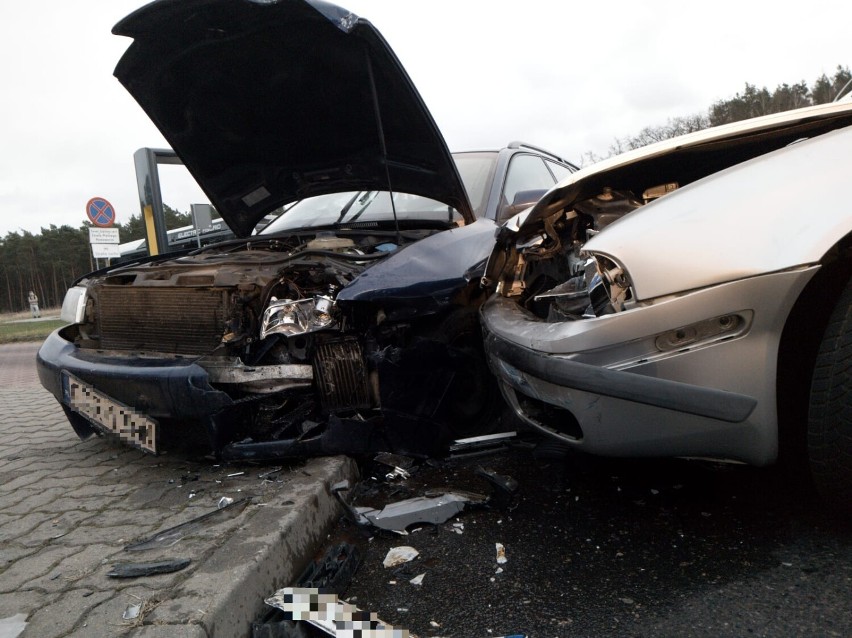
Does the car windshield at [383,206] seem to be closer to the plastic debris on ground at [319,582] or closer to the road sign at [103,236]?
the plastic debris on ground at [319,582]

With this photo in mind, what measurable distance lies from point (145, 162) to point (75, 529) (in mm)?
4329

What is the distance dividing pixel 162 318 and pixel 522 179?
2362mm

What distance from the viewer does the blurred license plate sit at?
2.47 meters

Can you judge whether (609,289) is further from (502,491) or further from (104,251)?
(104,251)

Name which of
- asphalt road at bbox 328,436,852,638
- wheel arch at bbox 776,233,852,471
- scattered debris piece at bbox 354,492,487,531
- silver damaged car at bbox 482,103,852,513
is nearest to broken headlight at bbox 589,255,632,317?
silver damaged car at bbox 482,103,852,513

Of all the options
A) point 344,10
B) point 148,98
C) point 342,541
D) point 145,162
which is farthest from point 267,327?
point 145,162

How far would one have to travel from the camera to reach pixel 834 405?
5.03ft

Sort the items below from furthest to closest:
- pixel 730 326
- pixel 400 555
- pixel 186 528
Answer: pixel 186 528
pixel 400 555
pixel 730 326

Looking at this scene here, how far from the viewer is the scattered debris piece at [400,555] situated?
75.8 inches

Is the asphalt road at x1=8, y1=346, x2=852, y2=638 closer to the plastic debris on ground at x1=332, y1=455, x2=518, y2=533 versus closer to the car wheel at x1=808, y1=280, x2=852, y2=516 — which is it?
the plastic debris on ground at x1=332, y1=455, x2=518, y2=533

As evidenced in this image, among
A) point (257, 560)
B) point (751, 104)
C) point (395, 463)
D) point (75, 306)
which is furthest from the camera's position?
point (751, 104)

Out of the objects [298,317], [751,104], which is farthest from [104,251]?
[751,104]

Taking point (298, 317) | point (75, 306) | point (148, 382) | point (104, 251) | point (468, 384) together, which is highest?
point (104, 251)

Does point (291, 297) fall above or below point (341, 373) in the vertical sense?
above
